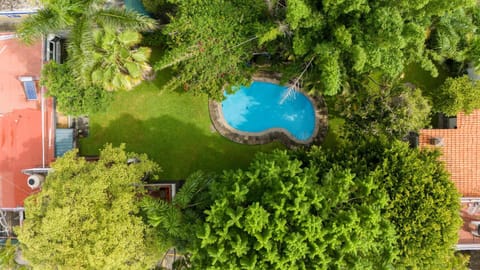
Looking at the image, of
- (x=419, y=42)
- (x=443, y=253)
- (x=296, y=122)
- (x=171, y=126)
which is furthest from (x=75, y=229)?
(x=419, y=42)

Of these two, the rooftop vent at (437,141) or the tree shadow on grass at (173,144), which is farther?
the tree shadow on grass at (173,144)

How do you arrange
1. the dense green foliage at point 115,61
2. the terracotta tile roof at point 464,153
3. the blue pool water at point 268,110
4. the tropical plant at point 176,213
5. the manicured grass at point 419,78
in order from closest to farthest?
the dense green foliage at point 115,61 → the tropical plant at point 176,213 → the terracotta tile roof at point 464,153 → the manicured grass at point 419,78 → the blue pool water at point 268,110

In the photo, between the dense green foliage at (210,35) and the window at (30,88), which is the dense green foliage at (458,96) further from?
the window at (30,88)

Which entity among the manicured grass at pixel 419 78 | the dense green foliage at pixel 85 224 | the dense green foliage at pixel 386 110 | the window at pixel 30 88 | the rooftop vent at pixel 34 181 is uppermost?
the manicured grass at pixel 419 78

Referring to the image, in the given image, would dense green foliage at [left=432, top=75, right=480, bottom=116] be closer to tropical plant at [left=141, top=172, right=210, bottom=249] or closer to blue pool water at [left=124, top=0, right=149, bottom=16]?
tropical plant at [left=141, top=172, right=210, bottom=249]

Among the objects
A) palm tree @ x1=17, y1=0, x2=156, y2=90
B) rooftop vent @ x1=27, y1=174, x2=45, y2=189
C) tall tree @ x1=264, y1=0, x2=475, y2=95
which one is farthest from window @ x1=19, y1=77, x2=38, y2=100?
tall tree @ x1=264, y1=0, x2=475, y2=95

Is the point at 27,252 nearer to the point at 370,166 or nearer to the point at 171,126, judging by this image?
the point at 171,126

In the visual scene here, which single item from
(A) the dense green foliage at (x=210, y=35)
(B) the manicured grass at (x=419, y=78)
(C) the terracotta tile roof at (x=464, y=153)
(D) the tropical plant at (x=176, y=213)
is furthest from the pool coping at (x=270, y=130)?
(C) the terracotta tile roof at (x=464, y=153)

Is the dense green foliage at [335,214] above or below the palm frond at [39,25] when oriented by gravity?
below
